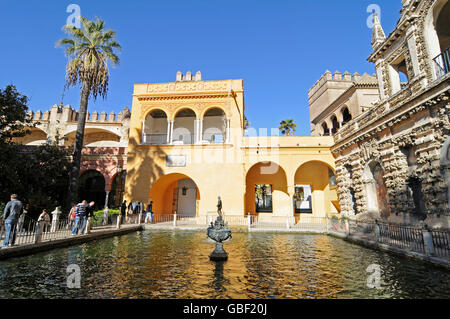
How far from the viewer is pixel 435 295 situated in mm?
4035

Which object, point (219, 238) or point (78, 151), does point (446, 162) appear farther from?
point (78, 151)

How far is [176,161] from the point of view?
17.6m

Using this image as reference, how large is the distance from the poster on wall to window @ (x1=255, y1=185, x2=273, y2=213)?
6.93m

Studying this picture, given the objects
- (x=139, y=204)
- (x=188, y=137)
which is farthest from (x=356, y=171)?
(x=139, y=204)

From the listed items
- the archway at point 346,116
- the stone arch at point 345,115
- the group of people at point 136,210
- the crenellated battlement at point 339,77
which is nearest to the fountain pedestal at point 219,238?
the group of people at point 136,210

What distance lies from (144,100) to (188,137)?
480 cm

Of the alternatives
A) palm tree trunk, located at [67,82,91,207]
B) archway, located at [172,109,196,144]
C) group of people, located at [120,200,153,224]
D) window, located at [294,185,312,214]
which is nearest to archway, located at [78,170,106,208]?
group of people, located at [120,200,153,224]

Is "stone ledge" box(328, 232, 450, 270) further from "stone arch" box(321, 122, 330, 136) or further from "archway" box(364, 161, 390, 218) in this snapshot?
"stone arch" box(321, 122, 330, 136)

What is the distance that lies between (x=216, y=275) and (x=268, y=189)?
1512 centimetres

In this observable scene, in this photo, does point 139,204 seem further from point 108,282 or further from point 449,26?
point 449,26

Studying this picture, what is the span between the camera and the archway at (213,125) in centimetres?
1998

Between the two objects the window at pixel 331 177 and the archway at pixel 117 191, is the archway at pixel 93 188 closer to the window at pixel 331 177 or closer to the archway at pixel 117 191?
the archway at pixel 117 191

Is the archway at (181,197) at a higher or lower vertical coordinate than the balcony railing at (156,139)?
lower

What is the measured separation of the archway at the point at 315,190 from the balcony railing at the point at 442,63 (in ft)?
34.7
